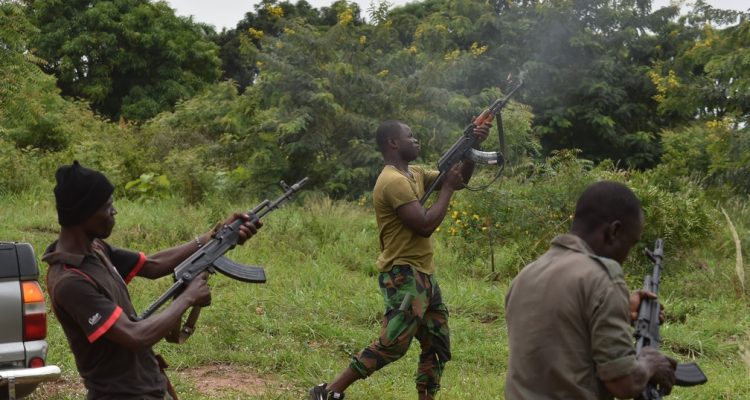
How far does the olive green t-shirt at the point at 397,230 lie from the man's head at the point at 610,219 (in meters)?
2.20

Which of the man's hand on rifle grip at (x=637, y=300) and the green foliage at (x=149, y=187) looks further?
the green foliage at (x=149, y=187)

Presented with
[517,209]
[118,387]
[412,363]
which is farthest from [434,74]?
[118,387]

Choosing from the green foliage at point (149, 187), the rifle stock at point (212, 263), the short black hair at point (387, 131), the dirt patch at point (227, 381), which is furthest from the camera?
the green foliage at point (149, 187)

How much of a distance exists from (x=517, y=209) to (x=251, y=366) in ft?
12.4

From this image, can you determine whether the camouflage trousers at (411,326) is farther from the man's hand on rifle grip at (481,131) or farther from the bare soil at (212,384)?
the bare soil at (212,384)

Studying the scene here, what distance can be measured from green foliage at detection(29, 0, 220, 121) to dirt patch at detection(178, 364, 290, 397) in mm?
20451

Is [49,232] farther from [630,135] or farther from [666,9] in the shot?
[666,9]

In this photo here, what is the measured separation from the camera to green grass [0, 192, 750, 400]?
252 inches

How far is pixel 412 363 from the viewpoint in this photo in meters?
6.81

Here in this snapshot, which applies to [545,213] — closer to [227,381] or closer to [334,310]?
[334,310]

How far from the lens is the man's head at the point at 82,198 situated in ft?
10.6

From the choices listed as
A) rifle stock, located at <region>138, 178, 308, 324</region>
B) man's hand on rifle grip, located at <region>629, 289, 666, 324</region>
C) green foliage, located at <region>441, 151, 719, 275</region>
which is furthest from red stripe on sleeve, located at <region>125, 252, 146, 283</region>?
green foliage, located at <region>441, 151, 719, 275</region>

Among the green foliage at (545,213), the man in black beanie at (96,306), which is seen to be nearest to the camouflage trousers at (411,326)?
the man in black beanie at (96,306)

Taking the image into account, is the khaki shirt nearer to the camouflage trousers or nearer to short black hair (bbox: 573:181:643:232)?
short black hair (bbox: 573:181:643:232)
